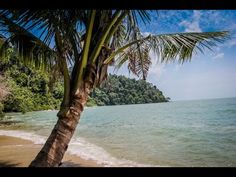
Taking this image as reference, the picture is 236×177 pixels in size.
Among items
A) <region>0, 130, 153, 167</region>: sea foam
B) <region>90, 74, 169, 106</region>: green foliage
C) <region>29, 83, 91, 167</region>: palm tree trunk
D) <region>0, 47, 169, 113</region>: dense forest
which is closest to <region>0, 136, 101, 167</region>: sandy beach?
<region>0, 130, 153, 167</region>: sea foam

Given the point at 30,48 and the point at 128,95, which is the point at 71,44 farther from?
the point at 128,95

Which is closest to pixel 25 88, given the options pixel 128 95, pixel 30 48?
pixel 30 48

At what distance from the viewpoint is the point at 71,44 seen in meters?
3.18

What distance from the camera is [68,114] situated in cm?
273

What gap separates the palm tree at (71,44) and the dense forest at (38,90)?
66cm

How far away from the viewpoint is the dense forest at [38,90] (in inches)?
219

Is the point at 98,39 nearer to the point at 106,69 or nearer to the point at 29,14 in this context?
the point at 106,69

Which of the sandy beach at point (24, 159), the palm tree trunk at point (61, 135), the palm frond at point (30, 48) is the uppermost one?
the palm frond at point (30, 48)

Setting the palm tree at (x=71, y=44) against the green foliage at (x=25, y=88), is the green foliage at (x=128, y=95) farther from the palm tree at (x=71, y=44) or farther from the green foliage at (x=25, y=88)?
the palm tree at (x=71, y=44)

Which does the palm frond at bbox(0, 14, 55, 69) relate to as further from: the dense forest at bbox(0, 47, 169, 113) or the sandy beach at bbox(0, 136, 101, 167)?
the sandy beach at bbox(0, 136, 101, 167)

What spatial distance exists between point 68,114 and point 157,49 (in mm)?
1548

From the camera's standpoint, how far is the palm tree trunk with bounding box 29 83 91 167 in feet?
8.59

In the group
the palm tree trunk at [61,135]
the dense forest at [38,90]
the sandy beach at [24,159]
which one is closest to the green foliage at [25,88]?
the dense forest at [38,90]

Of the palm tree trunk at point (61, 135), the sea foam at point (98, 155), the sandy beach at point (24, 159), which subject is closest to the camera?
A: the palm tree trunk at point (61, 135)
